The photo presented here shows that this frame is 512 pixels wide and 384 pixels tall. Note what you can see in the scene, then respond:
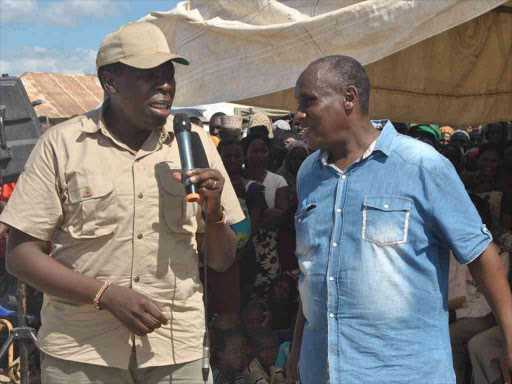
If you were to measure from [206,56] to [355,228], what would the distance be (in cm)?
236

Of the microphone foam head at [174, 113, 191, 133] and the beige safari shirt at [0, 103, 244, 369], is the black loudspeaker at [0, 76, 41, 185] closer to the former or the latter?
the beige safari shirt at [0, 103, 244, 369]

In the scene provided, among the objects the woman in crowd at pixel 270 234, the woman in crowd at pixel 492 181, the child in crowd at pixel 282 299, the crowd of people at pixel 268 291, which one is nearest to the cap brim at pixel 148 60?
the crowd of people at pixel 268 291

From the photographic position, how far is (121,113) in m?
2.66

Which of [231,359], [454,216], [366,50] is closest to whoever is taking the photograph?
[454,216]

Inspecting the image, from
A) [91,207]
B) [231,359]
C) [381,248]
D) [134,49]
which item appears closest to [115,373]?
[91,207]

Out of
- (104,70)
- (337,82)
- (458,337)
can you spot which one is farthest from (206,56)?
(458,337)

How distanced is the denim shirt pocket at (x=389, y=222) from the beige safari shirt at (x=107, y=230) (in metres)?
0.74

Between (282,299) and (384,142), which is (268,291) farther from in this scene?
(384,142)

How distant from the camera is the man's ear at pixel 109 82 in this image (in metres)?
2.64

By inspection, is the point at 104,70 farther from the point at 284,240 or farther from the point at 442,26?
the point at 284,240

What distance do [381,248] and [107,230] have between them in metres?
1.01

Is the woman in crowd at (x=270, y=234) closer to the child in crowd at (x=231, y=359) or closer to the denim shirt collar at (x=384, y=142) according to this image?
the child in crowd at (x=231, y=359)

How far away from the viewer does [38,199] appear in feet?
8.13

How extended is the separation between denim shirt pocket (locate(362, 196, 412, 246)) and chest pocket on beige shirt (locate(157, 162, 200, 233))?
711 mm
